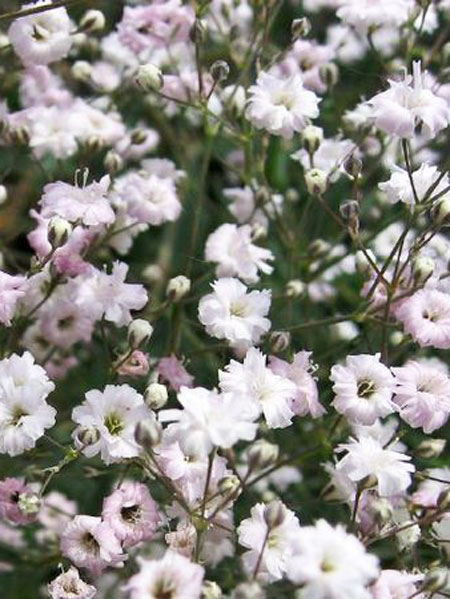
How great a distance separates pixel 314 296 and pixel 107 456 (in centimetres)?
90

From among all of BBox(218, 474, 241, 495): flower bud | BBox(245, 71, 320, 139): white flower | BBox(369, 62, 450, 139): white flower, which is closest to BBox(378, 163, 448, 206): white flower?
BBox(369, 62, 450, 139): white flower

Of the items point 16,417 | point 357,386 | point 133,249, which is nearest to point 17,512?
point 16,417

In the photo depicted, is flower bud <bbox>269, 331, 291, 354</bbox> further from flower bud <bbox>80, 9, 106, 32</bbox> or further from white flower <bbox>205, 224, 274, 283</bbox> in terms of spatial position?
flower bud <bbox>80, 9, 106, 32</bbox>

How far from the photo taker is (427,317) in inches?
62.6

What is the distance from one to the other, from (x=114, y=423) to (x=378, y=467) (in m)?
0.37

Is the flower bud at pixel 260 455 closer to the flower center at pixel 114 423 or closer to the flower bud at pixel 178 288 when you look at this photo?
the flower center at pixel 114 423

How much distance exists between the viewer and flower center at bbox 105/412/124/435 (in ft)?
4.86

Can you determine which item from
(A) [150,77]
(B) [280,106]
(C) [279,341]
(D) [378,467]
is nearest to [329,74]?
(B) [280,106]

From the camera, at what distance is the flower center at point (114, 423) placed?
4.86 feet

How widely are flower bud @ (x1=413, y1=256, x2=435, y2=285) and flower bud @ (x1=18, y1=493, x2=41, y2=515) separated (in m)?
0.62

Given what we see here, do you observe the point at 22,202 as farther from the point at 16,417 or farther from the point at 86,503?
the point at 16,417

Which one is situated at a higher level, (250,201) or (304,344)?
(250,201)

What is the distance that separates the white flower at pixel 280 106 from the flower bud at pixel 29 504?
70 centimetres

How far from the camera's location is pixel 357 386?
1.49m
